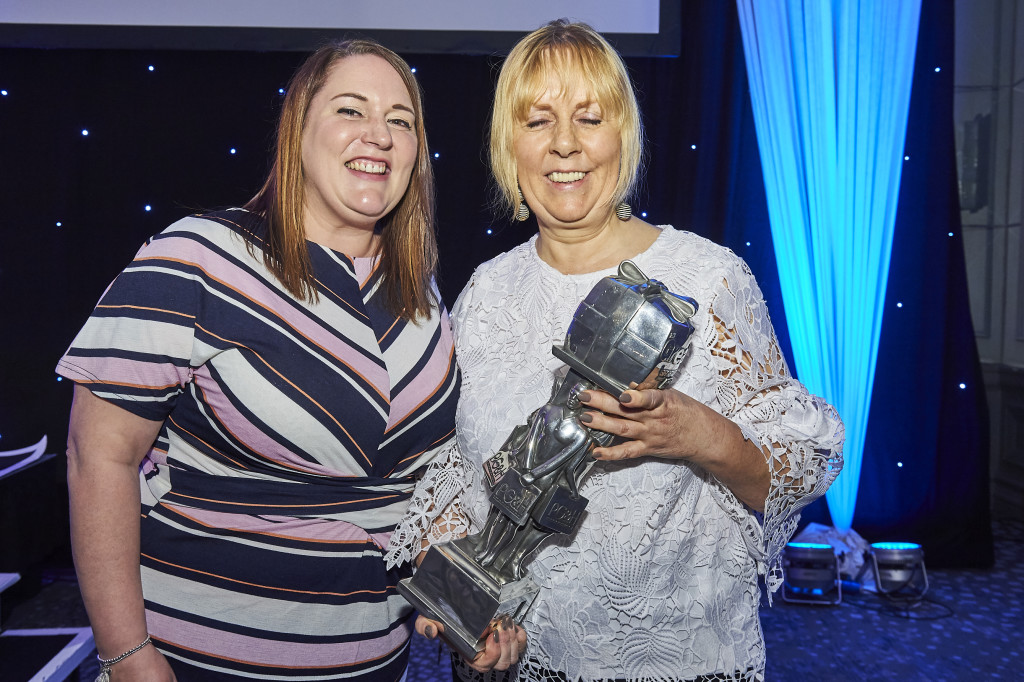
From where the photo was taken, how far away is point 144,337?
3.73 ft

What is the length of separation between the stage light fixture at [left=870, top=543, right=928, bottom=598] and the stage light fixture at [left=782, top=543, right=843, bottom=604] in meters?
0.21

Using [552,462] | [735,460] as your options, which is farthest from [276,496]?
[735,460]

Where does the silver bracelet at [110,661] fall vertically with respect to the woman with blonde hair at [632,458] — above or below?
below

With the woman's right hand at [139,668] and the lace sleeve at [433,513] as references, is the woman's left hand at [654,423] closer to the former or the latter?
the lace sleeve at [433,513]

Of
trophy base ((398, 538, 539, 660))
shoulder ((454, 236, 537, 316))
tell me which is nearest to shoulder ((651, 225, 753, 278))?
shoulder ((454, 236, 537, 316))

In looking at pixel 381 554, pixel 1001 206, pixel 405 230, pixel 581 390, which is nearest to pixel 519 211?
pixel 405 230

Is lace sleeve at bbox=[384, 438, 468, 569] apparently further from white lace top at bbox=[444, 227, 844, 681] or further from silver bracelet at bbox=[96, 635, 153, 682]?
silver bracelet at bbox=[96, 635, 153, 682]

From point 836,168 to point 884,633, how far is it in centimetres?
211

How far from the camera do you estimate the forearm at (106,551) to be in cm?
115

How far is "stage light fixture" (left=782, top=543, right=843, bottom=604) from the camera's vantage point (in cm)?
333

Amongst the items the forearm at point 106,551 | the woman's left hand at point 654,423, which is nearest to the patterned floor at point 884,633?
the forearm at point 106,551

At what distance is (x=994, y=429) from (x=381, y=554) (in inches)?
173

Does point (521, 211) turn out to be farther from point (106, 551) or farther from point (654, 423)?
point (106, 551)

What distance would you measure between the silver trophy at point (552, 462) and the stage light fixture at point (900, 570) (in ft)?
9.40
